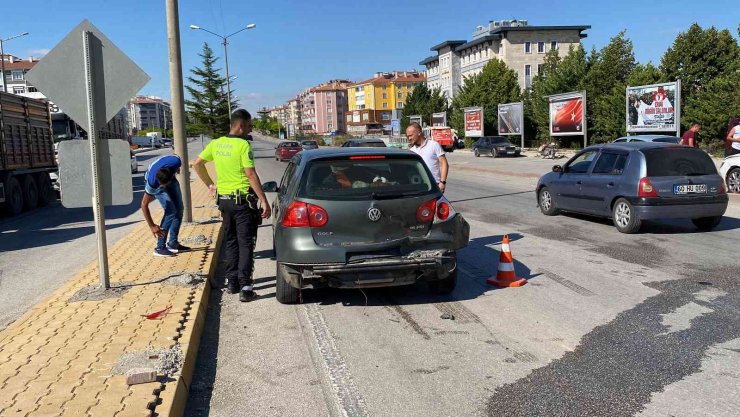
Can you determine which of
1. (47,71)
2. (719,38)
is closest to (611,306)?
(47,71)

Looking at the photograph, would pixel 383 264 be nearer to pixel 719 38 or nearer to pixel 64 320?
pixel 64 320

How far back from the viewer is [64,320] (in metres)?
5.30

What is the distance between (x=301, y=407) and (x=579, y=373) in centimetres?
192

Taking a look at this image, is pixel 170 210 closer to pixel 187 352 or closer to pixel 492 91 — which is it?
pixel 187 352

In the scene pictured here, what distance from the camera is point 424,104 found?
242 ft

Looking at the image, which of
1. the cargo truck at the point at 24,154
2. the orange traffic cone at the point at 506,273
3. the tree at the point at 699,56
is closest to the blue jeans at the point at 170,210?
the orange traffic cone at the point at 506,273

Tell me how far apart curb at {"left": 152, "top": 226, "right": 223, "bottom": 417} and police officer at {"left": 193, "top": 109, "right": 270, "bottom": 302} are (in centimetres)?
49

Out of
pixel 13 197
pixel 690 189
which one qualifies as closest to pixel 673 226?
pixel 690 189

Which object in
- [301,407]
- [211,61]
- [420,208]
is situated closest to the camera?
[301,407]

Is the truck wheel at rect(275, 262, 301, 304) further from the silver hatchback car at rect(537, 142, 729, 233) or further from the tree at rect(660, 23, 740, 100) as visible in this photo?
the tree at rect(660, 23, 740, 100)

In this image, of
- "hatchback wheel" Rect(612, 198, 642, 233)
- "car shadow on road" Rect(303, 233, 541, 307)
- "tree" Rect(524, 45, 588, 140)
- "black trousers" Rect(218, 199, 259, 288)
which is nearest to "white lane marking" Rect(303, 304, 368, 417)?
"car shadow on road" Rect(303, 233, 541, 307)

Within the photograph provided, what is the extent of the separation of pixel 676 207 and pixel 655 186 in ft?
1.51

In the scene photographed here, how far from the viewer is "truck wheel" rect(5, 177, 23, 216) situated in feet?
51.1

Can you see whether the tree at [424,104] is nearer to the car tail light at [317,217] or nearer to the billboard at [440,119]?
the billboard at [440,119]
